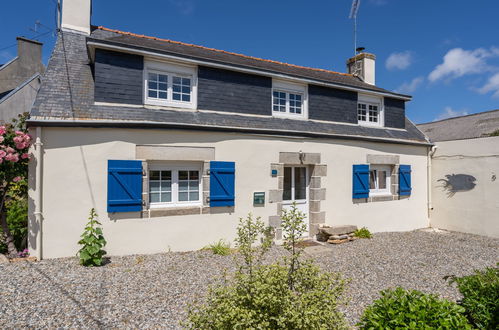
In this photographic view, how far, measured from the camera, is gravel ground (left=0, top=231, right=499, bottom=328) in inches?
144

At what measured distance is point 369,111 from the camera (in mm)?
10336

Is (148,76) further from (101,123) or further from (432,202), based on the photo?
(432,202)

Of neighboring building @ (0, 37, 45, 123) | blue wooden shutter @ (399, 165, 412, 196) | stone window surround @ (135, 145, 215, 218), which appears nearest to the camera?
stone window surround @ (135, 145, 215, 218)

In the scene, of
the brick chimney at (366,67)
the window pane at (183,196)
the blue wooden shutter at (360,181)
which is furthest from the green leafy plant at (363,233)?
the brick chimney at (366,67)

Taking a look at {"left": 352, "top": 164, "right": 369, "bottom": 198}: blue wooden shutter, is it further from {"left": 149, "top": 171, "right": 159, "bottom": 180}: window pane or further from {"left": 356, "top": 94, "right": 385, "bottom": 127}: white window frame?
{"left": 149, "top": 171, "right": 159, "bottom": 180}: window pane

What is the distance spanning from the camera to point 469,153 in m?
9.64

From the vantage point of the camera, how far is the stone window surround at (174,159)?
21.0ft

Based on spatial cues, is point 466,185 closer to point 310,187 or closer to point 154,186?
point 310,187

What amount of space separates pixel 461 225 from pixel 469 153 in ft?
8.39

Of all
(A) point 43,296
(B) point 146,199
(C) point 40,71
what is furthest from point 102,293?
(C) point 40,71

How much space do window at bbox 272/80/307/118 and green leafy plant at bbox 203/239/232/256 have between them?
4.07 m

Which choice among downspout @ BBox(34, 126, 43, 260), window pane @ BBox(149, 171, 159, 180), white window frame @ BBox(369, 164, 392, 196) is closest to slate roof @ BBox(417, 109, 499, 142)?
white window frame @ BBox(369, 164, 392, 196)

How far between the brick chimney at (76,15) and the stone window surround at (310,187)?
685 cm

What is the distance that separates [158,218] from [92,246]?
1460mm
